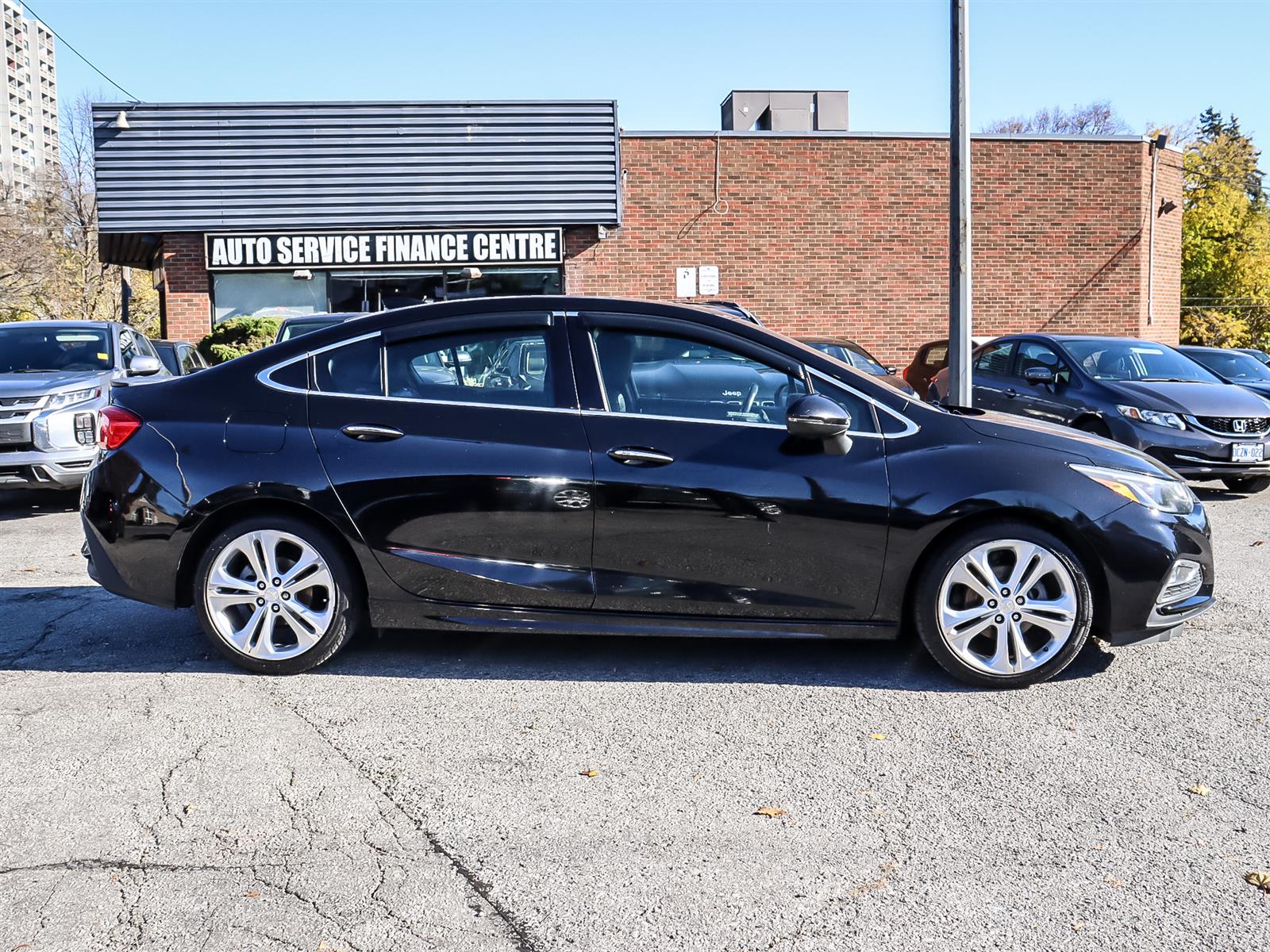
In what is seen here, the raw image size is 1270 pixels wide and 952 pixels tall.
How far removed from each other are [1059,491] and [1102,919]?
7.22 ft

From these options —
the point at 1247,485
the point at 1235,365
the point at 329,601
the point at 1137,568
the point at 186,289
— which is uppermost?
the point at 186,289

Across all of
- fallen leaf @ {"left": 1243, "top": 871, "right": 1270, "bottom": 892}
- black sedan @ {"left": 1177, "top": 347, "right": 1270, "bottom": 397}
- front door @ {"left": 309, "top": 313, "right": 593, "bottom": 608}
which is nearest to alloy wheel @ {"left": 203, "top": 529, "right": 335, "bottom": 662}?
front door @ {"left": 309, "top": 313, "right": 593, "bottom": 608}

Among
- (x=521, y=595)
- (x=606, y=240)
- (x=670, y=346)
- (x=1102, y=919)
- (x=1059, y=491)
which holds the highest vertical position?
(x=606, y=240)

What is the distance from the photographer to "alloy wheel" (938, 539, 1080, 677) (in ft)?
15.8

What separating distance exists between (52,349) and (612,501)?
8.22 meters

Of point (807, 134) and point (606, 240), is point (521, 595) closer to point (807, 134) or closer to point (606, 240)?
point (606, 240)

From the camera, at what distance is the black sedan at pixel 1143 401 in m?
10.3


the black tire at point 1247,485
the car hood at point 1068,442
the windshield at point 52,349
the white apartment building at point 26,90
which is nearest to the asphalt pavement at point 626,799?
the car hood at point 1068,442

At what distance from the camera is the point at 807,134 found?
22672 millimetres

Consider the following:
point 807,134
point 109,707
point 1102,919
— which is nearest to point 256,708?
point 109,707

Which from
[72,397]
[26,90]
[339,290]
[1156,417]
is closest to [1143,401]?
[1156,417]

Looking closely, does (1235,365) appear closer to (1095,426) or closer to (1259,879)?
(1095,426)

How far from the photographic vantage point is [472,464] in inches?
196

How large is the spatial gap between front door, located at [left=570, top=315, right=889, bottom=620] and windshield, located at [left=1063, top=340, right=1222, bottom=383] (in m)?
7.38
